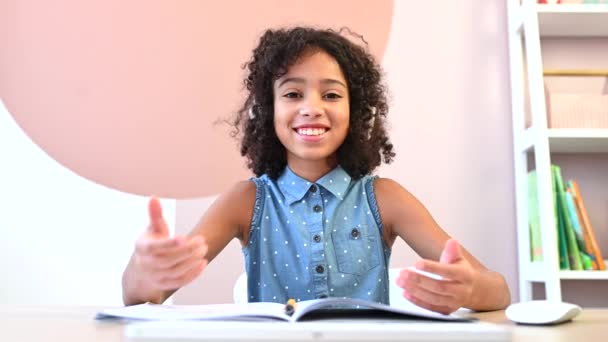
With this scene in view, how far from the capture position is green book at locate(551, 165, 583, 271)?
1762mm

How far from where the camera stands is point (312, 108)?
3.57 ft

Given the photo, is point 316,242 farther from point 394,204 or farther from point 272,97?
point 272,97

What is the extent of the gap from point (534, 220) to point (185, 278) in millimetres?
1380

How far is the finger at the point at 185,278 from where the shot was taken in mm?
689

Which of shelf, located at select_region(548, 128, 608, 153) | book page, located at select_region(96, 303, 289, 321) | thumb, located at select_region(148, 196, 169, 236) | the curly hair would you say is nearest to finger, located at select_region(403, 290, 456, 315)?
book page, located at select_region(96, 303, 289, 321)

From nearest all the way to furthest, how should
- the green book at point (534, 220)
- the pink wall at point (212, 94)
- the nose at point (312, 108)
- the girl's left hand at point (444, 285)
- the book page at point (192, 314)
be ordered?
1. the book page at point (192, 314)
2. the girl's left hand at point (444, 285)
3. the nose at point (312, 108)
4. the green book at point (534, 220)
5. the pink wall at point (212, 94)

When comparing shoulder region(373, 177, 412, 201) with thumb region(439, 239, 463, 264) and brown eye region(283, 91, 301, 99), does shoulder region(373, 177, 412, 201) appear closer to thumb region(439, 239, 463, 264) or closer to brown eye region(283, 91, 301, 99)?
brown eye region(283, 91, 301, 99)

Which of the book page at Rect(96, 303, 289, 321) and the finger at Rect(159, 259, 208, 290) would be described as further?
the finger at Rect(159, 259, 208, 290)

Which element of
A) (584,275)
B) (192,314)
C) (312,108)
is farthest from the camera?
(584,275)

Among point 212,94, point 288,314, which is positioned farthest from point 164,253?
point 212,94

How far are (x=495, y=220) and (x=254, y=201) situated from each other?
3.51 ft

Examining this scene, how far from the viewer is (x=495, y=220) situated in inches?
79.2

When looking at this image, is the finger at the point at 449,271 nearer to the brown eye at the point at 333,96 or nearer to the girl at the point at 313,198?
the girl at the point at 313,198

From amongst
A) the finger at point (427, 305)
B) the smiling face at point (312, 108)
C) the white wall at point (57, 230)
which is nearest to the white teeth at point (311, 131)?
the smiling face at point (312, 108)
